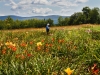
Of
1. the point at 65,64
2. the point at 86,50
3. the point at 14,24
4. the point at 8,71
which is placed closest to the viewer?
the point at 8,71

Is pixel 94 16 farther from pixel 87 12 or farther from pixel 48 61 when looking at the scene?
pixel 48 61

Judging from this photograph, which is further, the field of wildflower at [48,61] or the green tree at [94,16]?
the green tree at [94,16]

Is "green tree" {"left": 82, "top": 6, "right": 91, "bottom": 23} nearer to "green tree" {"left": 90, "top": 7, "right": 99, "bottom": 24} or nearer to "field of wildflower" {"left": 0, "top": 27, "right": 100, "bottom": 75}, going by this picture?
"green tree" {"left": 90, "top": 7, "right": 99, "bottom": 24}

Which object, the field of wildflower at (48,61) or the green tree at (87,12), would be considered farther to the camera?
the green tree at (87,12)

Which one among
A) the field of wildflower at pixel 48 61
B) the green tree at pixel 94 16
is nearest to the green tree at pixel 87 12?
the green tree at pixel 94 16

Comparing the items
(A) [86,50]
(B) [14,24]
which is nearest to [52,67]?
(A) [86,50]

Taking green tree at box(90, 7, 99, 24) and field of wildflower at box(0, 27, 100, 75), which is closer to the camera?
field of wildflower at box(0, 27, 100, 75)

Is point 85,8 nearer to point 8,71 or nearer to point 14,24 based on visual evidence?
point 14,24

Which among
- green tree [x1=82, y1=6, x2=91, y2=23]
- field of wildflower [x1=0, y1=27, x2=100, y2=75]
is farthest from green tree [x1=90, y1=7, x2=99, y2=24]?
field of wildflower [x1=0, y1=27, x2=100, y2=75]

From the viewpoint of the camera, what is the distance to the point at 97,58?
22.7 ft

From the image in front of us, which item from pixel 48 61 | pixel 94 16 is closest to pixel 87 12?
pixel 94 16

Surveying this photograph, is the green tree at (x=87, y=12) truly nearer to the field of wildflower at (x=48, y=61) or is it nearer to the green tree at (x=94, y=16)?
the green tree at (x=94, y=16)

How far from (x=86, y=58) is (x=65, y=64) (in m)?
1.55

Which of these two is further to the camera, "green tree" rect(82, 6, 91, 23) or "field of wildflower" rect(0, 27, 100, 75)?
"green tree" rect(82, 6, 91, 23)
